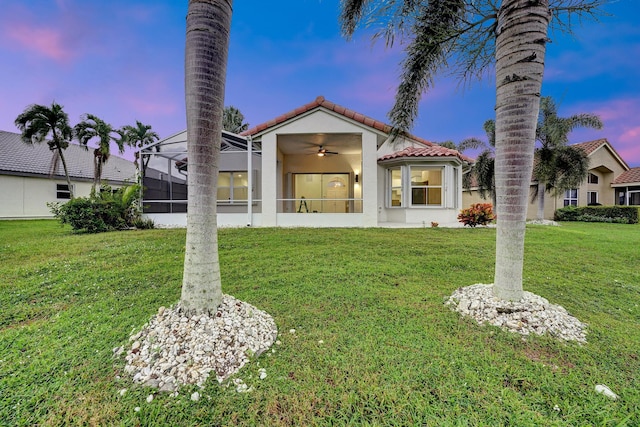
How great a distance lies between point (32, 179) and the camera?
827 inches

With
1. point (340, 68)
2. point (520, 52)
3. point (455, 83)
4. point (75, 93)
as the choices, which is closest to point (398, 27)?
point (455, 83)

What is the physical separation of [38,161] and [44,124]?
22.1 ft

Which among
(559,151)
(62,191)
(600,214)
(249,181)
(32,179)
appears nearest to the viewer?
(249,181)

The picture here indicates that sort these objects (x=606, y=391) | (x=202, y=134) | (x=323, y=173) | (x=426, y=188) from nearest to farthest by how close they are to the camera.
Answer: (x=606, y=391) < (x=202, y=134) < (x=426, y=188) < (x=323, y=173)

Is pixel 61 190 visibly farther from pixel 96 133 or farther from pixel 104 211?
pixel 104 211

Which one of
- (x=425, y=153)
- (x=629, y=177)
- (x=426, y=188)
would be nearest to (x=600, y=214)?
(x=629, y=177)

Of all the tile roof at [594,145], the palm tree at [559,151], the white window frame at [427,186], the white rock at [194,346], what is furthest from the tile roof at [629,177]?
the white rock at [194,346]

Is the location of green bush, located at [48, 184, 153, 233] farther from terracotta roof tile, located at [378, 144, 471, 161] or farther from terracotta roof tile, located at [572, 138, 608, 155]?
terracotta roof tile, located at [572, 138, 608, 155]

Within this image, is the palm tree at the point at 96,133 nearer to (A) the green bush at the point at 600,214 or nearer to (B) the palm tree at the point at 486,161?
(B) the palm tree at the point at 486,161

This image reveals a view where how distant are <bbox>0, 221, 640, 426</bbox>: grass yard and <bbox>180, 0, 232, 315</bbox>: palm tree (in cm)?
97

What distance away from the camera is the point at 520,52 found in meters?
3.29

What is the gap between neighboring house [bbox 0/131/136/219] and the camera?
784 inches

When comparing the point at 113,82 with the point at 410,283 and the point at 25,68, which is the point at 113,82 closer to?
the point at 25,68

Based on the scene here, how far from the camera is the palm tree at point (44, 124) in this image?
1783 cm
